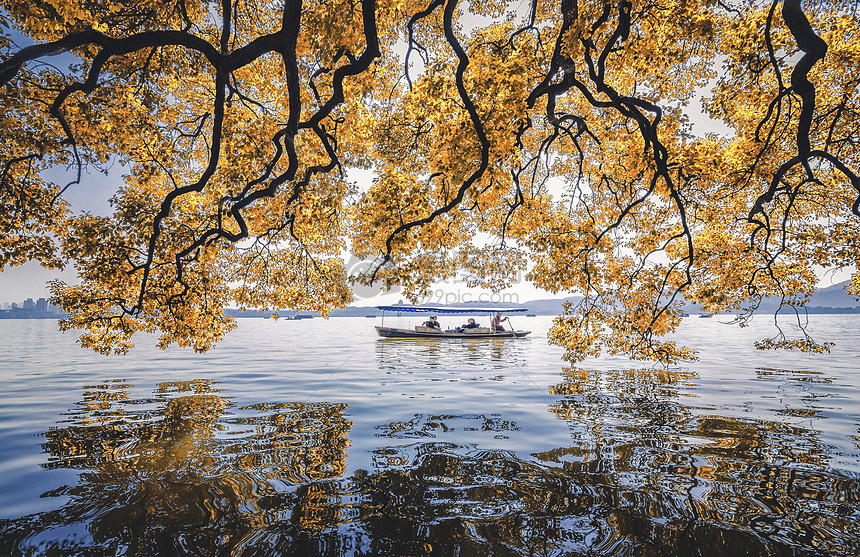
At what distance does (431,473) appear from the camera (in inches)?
230

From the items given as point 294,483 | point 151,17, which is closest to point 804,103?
point 294,483

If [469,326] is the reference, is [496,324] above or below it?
above

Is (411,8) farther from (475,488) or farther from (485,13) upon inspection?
(475,488)

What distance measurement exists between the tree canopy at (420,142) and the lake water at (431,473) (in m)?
3.27

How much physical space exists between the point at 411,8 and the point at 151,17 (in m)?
6.20

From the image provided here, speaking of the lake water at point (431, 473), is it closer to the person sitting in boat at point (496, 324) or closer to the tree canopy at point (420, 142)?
the tree canopy at point (420, 142)

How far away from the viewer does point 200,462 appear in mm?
6410

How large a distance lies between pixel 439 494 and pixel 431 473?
0.74 meters

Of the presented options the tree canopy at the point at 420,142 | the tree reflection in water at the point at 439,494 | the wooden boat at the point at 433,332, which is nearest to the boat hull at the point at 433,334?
the wooden boat at the point at 433,332

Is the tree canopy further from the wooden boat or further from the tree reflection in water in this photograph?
the wooden boat

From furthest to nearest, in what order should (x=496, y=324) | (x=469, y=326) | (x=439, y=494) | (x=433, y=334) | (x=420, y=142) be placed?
(x=469, y=326), (x=496, y=324), (x=433, y=334), (x=420, y=142), (x=439, y=494)

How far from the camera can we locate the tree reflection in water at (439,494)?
4062 mm

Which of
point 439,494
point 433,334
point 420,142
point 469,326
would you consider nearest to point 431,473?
point 439,494

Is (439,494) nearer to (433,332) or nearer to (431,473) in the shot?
(431,473)
